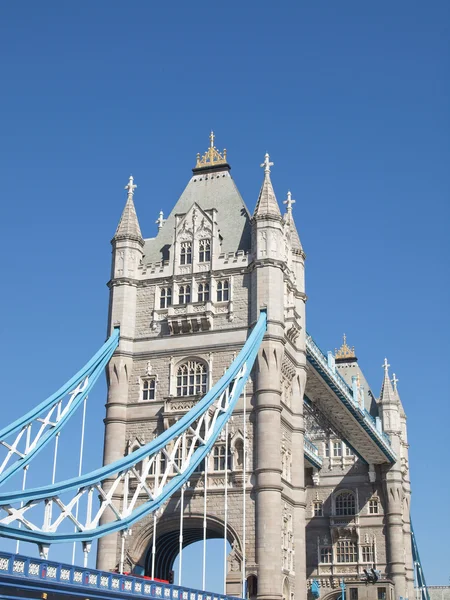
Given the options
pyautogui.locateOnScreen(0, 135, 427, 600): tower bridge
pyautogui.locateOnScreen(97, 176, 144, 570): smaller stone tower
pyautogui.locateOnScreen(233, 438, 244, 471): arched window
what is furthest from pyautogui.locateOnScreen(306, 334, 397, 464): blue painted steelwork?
pyautogui.locateOnScreen(97, 176, 144, 570): smaller stone tower

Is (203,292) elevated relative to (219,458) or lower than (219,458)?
elevated

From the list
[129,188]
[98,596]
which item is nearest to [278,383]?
[129,188]

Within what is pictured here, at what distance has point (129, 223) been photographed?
47781 mm

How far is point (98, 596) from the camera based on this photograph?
88.8 feet

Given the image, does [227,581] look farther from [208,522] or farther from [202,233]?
[202,233]

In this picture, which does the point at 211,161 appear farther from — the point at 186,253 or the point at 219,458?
the point at 219,458

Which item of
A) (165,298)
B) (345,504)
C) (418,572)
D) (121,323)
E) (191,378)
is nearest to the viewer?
(191,378)

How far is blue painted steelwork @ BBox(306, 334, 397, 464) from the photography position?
165 feet

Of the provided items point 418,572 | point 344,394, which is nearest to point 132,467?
point 344,394

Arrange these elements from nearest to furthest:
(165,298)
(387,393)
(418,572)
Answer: (165,298)
(387,393)
(418,572)

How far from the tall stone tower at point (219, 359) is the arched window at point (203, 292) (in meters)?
0.05

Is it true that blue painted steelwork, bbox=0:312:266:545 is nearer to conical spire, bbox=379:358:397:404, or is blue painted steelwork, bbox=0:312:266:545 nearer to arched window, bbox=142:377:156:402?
arched window, bbox=142:377:156:402

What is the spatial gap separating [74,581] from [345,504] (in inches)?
1829

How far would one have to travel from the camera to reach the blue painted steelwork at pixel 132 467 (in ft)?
90.0
